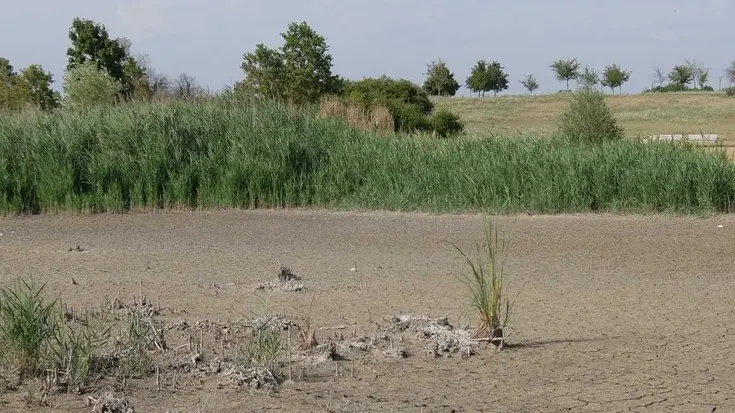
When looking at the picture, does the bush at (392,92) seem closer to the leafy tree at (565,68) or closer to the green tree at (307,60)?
Answer: the green tree at (307,60)

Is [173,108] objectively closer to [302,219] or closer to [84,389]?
[302,219]

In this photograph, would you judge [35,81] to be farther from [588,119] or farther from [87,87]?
[588,119]

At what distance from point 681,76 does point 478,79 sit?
20657 mm

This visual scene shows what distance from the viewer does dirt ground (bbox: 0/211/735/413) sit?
18.7 feet

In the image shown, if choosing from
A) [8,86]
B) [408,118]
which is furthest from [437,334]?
[8,86]

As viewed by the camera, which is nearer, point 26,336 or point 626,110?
point 26,336

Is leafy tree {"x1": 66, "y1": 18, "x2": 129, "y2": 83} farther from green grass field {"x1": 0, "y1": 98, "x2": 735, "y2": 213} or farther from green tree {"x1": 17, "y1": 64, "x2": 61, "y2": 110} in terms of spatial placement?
green grass field {"x1": 0, "y1": 98, "x2": 735, "y2": 213}

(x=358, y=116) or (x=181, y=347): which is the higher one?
(x=358, y=116)

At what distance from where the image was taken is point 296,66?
35.6m

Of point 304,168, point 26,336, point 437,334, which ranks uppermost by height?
point 304,168

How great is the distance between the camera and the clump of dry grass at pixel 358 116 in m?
20.0

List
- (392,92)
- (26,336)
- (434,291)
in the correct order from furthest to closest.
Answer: (392,92)
(434,291)
(26,336)

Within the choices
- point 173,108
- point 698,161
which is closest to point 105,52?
point 173,108

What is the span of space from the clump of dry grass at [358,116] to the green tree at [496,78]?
5841 cm
